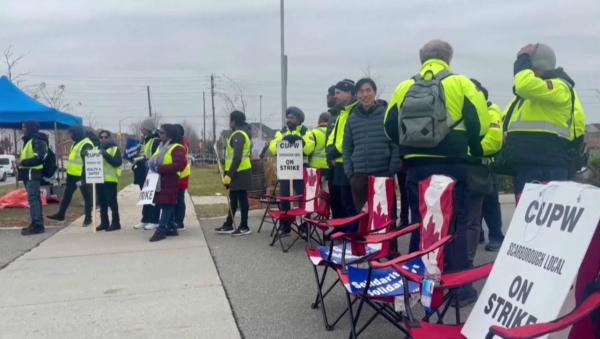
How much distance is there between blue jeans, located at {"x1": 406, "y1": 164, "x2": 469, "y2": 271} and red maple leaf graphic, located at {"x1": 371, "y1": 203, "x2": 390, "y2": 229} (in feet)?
1.13

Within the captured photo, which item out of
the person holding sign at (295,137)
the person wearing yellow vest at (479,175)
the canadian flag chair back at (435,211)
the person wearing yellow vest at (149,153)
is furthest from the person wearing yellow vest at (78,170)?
the canadian flag chair back at (435,211)

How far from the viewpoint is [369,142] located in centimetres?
531


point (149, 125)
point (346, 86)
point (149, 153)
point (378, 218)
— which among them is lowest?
point (378, 218)

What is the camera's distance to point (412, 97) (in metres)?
4.00

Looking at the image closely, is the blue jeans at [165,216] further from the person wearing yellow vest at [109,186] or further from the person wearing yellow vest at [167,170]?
the person wearing yellow vest at [109,186]

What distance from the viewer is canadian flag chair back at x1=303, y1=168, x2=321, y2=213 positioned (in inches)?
265

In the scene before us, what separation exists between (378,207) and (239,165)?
3.29 m

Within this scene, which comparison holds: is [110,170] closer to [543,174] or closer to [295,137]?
[295,137]

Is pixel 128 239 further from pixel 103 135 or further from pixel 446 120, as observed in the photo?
pixel 446 120

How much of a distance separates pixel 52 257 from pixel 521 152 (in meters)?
5.47

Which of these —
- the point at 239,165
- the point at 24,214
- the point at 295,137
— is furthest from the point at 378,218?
the point at 24,214

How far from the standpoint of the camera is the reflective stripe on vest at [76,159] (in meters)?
9.05

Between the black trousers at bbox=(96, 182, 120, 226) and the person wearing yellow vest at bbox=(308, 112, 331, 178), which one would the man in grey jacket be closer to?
the person wearing yellow vest at bbox=(308, 112, 331, 178)

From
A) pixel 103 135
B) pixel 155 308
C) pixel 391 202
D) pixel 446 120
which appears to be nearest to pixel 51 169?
pixel 103 135
